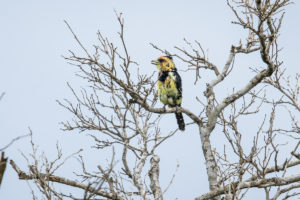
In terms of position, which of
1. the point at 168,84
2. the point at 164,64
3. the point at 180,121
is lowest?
the point at 180,121

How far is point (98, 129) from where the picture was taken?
655 cm

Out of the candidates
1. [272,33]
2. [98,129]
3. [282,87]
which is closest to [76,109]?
[98,129]

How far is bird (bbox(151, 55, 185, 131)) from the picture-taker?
27.8 feet

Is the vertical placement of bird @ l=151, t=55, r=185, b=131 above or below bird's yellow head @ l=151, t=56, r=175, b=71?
below

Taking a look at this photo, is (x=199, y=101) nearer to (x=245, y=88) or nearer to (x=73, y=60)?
(x=245, y=88)

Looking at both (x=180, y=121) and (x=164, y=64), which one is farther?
(x=164, y=64)

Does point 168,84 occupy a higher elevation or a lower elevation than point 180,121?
higher

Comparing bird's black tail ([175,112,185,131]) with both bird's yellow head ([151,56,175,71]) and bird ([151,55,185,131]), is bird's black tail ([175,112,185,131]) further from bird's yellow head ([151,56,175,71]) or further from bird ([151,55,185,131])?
bird's yellow head ([151,56,175,71])

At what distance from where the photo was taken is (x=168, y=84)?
848 centimetres

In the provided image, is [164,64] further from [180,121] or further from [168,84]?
[180,121]

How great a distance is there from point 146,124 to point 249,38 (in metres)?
2.47

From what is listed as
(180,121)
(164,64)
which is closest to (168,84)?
(164,64)

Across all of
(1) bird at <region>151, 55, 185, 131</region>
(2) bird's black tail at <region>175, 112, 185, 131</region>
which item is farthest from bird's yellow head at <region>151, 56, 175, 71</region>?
(2) bird's black tail at <region>175, 112, 185, 131</region>

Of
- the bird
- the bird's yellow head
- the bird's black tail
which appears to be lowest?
the bird's black tail
